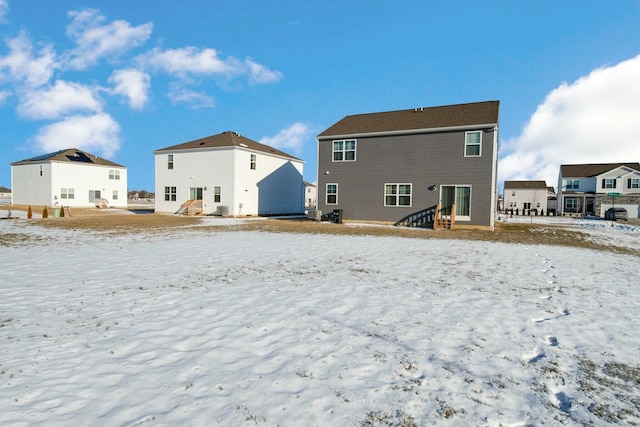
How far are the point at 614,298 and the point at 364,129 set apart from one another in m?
18.9

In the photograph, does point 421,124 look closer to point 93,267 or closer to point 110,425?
point 93,267

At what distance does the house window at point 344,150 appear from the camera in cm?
2355

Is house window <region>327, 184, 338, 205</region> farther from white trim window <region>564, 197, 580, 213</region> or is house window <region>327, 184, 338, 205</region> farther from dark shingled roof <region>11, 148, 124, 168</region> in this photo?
white trim window <region>564, 197, 580, 213</region>

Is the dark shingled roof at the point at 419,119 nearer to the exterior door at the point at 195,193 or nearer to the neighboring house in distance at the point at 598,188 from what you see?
the exterior door at the point at 195,193

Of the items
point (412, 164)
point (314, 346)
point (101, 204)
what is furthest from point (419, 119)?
point (101, 204)

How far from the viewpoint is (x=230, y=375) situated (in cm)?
330

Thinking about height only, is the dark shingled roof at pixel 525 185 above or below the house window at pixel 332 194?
above

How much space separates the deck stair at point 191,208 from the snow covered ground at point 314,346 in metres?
21.2

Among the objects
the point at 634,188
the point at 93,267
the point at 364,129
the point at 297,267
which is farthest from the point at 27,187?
the point at 634,188

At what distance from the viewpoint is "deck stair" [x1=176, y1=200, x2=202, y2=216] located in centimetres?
2909

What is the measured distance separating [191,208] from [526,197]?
53067 mm

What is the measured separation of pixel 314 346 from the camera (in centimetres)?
397

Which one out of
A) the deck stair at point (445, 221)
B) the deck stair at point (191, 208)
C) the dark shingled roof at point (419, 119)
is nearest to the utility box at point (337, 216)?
the dark shingled roof at point (419, 119)

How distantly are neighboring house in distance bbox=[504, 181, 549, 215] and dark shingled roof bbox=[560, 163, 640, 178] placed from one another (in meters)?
4.47
